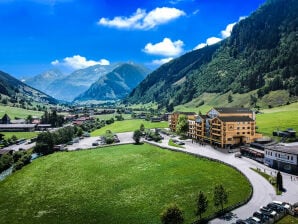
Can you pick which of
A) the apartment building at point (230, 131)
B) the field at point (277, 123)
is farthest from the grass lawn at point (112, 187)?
the field at point (277, 123)

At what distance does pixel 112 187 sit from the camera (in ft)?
260

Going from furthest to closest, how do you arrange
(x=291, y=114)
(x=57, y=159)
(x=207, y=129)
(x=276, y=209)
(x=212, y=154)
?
(x=291, y=114) < (x=207, y=129) < (x=57, y=159) < (x=212, y=154) < (x=276, y=209)

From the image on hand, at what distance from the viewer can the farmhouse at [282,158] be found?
273ft

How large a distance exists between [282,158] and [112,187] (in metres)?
47.2

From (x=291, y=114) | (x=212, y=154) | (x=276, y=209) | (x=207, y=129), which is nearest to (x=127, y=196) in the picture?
(x=276, y=209)

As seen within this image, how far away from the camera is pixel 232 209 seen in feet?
198

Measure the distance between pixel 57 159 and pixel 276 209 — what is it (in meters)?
84.4

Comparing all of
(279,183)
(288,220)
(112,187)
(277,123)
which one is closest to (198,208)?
(288,220)

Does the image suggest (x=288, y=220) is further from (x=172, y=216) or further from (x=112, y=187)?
(x=112, y=187)

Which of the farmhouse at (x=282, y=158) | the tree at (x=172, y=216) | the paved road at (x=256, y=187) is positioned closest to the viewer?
the tree at (x=172, y=216)

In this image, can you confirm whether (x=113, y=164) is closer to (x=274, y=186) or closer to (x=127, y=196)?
(x=127, y=196)

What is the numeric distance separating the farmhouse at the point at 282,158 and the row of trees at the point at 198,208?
30.5m

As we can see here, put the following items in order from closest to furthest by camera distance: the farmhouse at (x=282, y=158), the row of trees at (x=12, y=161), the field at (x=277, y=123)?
the farmhouse at (x=282, y=158) < the row of trees at (x=12, y=161) < the field at (x=277, y=123)

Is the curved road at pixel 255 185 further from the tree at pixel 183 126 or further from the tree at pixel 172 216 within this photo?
the tree at pixel 183 126
